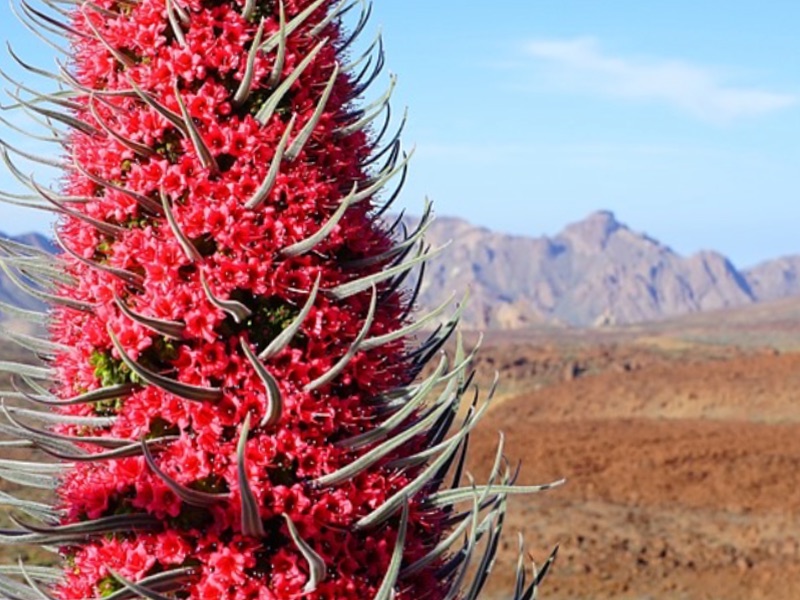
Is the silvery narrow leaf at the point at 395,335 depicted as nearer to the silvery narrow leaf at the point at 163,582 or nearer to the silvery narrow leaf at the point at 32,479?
the silvery narrow leaf at the point at 163,582

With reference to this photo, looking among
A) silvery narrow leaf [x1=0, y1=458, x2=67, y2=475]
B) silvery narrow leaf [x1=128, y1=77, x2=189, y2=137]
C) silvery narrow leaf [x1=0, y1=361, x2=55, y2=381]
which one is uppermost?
silvery narrow leaf [x1=128, y1=77, x2=189, y2=137]

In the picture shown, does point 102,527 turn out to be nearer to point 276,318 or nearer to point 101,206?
point 276,318

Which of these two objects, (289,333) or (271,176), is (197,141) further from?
(289,333)

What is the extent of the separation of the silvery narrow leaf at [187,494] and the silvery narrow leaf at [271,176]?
0.48 meters

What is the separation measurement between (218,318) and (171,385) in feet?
0.51

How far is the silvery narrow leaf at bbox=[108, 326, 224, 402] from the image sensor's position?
5.96 feet

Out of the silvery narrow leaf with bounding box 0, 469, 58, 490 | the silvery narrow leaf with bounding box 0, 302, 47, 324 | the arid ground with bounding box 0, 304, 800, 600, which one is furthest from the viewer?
the arid ground with bounding box 0, 304, 800, 600

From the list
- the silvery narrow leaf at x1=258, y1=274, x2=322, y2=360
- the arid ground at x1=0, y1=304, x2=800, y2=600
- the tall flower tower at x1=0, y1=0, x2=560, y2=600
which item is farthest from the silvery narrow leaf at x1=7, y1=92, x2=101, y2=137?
the arid ground at x1=0, y1=304, x2=800, y2=600

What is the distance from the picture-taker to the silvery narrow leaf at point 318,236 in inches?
75.7

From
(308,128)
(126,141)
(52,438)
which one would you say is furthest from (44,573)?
(308,128)

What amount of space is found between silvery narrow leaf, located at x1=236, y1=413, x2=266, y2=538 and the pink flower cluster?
0.04 m

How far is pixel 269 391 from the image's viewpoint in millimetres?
1808

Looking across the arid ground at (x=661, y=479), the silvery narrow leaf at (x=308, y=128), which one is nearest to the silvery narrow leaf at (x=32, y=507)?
the silvery narrow leaf at (x=308, y=128)

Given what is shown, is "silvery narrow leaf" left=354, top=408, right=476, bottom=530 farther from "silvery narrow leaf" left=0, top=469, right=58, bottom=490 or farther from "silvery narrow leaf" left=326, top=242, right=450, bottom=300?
"silvery narrow leaf" left=0, top=469, right=58, bottom=490
